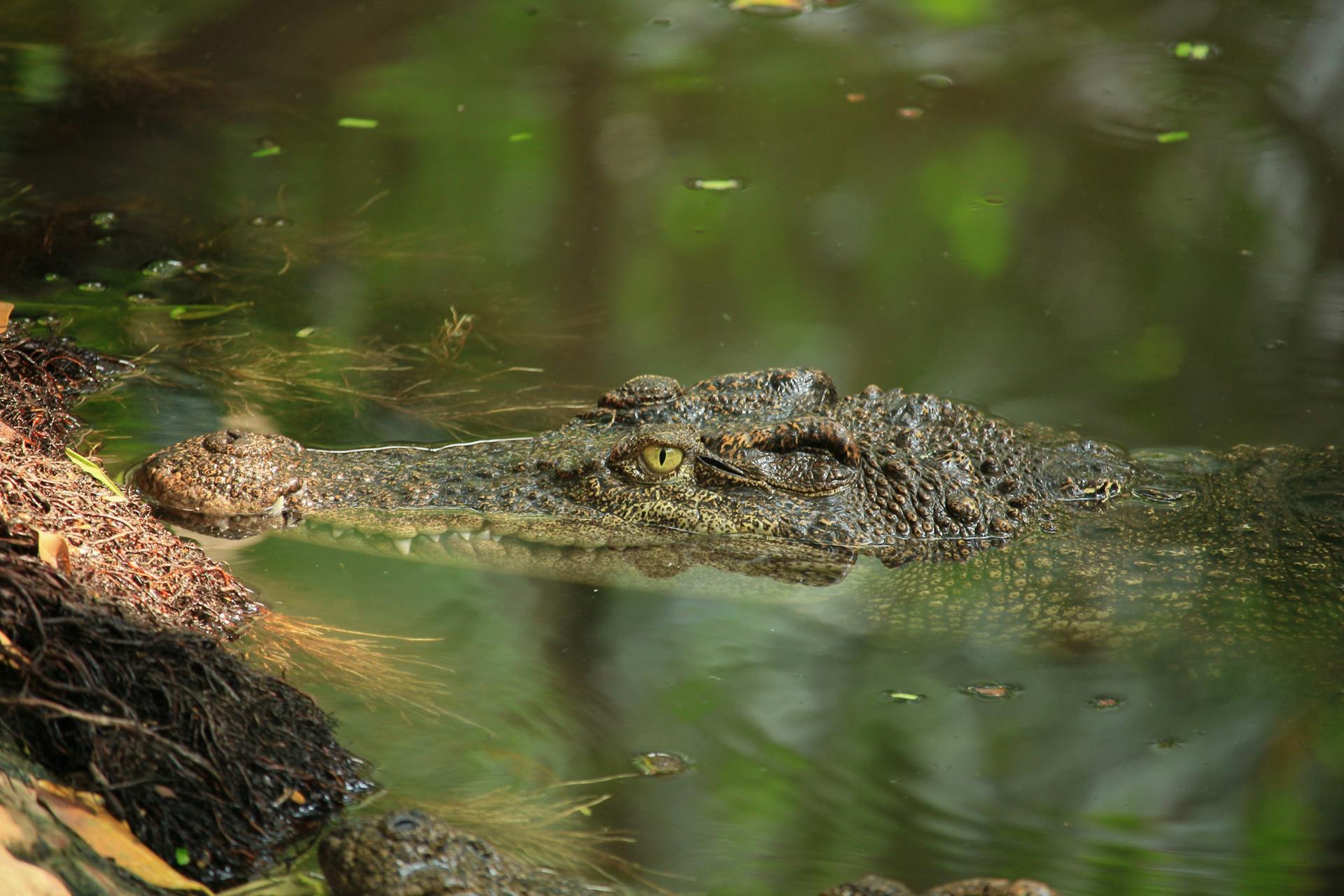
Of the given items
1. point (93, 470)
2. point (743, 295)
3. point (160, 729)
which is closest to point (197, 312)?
point (93, 470)

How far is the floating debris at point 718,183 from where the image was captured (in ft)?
25.0

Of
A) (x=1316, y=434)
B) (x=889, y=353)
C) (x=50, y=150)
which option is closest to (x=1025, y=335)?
(x=889, y=353)

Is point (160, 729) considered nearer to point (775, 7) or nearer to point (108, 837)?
point (108, 837)

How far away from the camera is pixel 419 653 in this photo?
148 inches

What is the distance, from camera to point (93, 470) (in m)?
4.05

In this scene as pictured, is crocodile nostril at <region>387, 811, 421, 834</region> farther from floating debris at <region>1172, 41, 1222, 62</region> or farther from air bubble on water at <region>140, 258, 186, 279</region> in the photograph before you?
floating debris at <region>1172, 41, 1222, 62</region>

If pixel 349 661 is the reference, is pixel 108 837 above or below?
above

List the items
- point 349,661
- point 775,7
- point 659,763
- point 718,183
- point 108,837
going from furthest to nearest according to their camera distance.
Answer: point 775,7, point 718,183, point 349,661, point 659,763, point 108,837

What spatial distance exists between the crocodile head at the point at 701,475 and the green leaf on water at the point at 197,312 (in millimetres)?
1678

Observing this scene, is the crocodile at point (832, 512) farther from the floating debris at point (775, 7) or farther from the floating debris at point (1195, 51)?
the floating debris at point (775, 7)

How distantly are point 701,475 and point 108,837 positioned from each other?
2.37 metres

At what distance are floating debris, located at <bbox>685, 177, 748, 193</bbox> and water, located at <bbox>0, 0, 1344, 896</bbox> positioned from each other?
0.05 metres

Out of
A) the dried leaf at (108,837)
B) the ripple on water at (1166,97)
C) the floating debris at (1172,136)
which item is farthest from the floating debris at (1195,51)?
the dried leaf at (108,837)

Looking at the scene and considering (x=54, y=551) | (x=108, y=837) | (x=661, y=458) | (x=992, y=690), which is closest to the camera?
(x=108, y=837)
